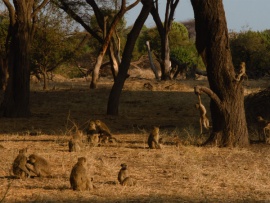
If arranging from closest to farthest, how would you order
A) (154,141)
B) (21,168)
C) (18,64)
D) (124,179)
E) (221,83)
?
(124,179) → (21,168) → (154,141) → (221,83) → (18,64)

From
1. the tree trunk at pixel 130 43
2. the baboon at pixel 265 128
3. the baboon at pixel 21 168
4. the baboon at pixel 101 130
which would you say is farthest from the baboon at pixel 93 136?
the tree trunk at pixel 130 43

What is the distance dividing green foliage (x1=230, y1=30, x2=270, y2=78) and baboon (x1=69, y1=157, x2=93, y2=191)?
31.0 meters

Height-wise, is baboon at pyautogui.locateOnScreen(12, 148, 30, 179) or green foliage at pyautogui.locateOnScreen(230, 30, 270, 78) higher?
green foliage at pyautogui.locateOnScreen(230, 30, 270, 78)

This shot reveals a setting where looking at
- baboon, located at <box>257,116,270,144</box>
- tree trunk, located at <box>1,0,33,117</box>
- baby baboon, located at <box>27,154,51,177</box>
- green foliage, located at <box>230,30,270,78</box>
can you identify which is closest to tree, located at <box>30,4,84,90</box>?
tree trunk, located at <box>1,0,33,117</box>

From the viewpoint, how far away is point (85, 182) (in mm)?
8328

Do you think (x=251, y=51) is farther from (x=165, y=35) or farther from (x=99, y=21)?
(x=99, y=21)

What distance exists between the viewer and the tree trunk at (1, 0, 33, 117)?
19469 millimetres

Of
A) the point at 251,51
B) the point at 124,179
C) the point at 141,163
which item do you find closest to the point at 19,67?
the point at 141,163

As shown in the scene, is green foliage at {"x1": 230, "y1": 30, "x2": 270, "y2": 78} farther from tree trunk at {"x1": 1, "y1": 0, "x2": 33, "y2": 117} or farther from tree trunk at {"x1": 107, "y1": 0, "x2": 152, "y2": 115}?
tree trunk at {"x1": 1, "y1": 0, "x2": 33, "y2": 117}

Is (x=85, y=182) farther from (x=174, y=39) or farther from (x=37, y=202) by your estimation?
(x=174, y=39)

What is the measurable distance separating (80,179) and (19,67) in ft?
38.3

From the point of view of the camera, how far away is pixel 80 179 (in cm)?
830

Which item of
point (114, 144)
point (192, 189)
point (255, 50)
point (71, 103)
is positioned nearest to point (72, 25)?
point (71, 103)

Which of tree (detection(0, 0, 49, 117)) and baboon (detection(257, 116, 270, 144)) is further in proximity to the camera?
tree (detection(0, 0, 49, 117))
